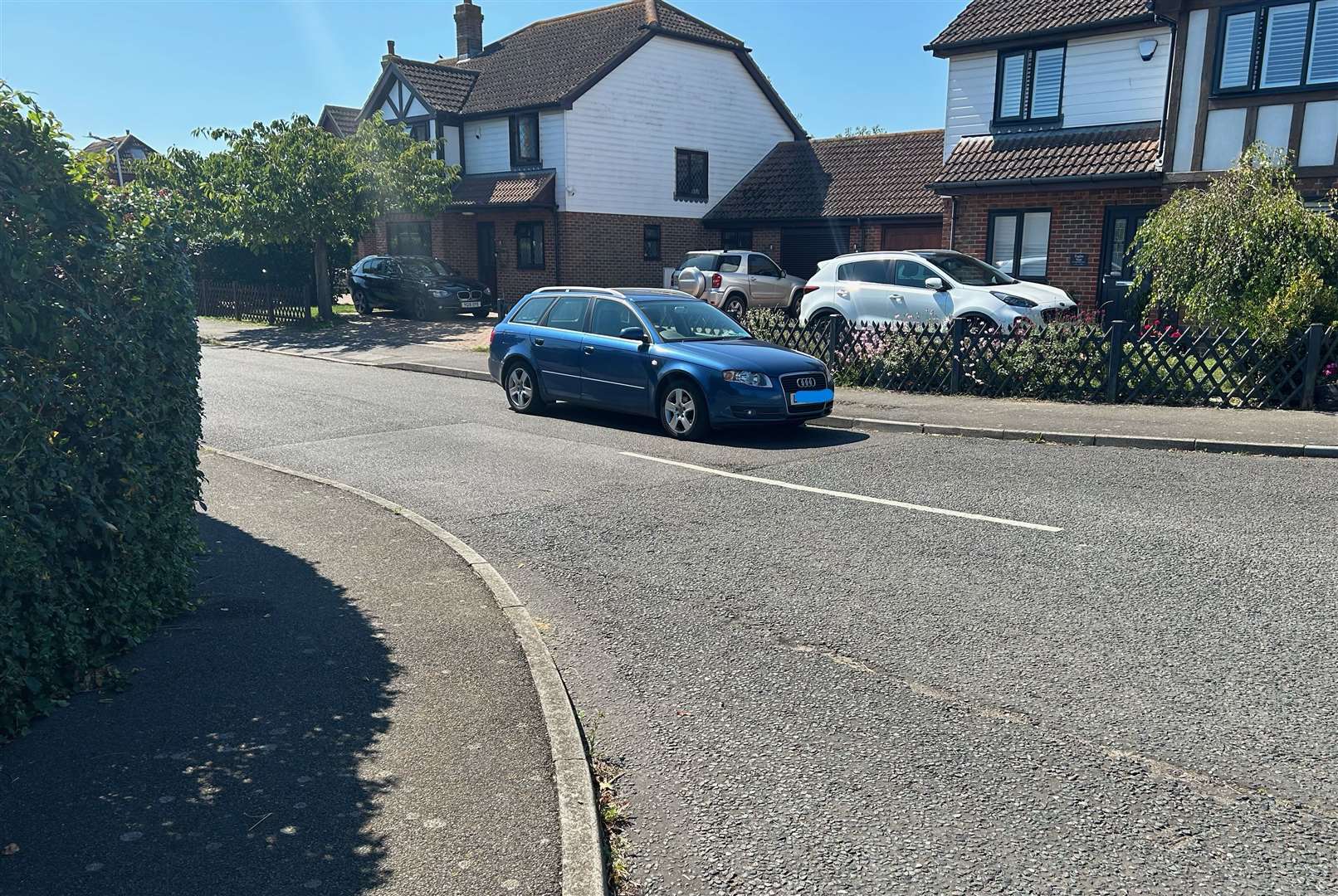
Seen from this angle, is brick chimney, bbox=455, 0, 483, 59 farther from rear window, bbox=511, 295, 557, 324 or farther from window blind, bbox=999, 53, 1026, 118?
rear window, bbox=511, 295, 557, 324

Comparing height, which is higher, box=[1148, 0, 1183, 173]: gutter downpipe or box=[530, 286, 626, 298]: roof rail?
box=[1148, 0, 1183, 173]: gutter downpipe

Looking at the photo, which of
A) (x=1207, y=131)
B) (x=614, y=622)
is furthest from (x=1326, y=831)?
(x=1207, y=131)

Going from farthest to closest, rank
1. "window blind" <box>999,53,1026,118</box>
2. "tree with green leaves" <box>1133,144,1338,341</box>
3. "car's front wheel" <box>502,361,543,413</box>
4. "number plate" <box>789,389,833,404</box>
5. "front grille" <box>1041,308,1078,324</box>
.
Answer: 1. "window blind" <box>999,53,1026,118</box>
2. "front grille" <box>1041,308,1078,324</box>
3. "car's front wheel" <box>502,361,543,413</box>
4. "tree with green leaves" <box>1133,144,1338,341</box>
5. "number plate" <box>789,389,833,404</box>

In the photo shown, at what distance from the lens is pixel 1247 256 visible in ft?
40.6

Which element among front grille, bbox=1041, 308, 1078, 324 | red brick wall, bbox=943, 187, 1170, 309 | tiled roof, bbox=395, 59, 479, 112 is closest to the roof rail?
front grille, bbox=1041, 308, 1078, 324

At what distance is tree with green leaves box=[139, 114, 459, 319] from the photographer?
2455 centimetres

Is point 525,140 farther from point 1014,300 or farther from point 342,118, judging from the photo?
point 1014,300

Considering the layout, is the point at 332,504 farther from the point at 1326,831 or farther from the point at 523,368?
the point at 1326,831

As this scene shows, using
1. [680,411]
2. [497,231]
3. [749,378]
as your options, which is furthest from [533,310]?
[497,231]

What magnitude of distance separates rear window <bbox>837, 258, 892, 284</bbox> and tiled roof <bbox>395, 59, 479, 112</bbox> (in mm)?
19604

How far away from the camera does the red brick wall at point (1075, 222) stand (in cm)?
1931

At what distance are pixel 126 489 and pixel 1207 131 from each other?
1824 centimetres

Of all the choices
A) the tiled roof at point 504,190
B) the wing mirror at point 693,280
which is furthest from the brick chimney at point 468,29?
the wing mirror at point 693,280

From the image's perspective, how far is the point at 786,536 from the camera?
276 inches
